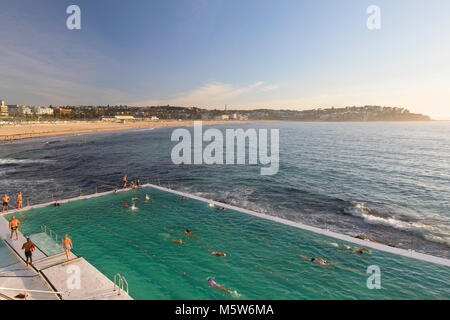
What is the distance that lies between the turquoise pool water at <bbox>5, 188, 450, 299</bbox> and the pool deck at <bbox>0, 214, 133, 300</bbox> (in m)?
1.10

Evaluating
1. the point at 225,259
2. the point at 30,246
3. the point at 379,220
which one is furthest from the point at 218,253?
the point at 379,220

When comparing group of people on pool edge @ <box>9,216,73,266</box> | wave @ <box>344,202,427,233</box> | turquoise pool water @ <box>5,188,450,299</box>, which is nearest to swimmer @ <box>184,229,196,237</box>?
turquoise pool water @ <box>5,188,450,299</box>

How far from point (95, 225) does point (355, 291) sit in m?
17.8

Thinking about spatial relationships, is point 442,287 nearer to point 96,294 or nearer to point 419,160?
point 96,294

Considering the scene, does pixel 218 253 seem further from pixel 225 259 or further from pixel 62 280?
pixel 62 280

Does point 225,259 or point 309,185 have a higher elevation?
point 309,185

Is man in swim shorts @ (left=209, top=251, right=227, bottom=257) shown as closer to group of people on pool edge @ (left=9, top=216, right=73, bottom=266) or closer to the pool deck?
the pool deck

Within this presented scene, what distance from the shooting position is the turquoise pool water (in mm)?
Result: 11672

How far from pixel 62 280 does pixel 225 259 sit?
821 centimetres

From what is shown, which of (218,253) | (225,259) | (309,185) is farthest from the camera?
(309,185)

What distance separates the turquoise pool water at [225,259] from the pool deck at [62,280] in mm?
1098

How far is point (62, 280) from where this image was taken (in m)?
10.9

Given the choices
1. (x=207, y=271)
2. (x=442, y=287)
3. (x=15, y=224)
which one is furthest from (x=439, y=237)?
(x=15, y=224)

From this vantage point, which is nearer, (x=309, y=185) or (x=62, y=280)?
(x=62, y=280)
